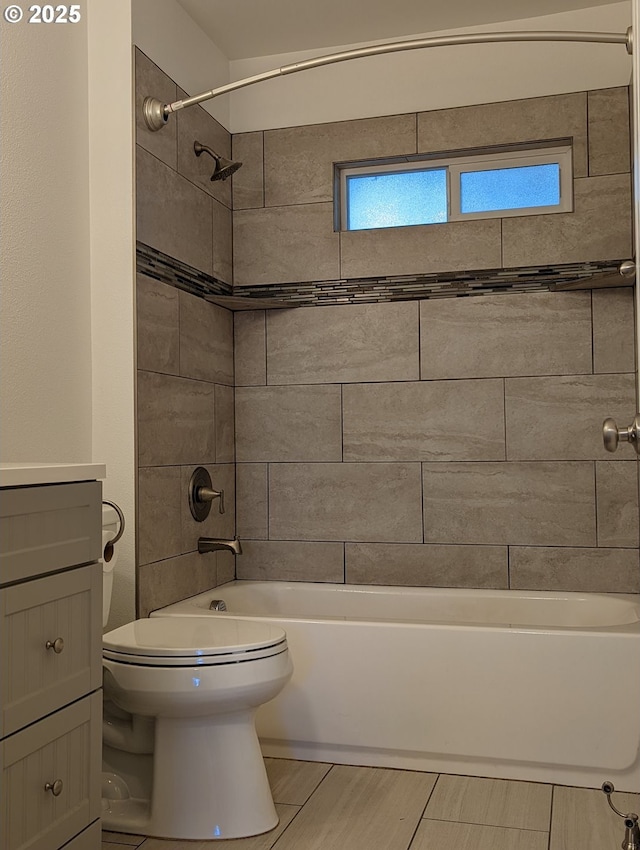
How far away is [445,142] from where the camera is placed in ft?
11.0

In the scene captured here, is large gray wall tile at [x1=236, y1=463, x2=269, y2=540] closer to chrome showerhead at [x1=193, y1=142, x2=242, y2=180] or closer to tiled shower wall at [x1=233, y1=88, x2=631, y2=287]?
tiled shower wall at [x1=233, y1=88, x2=631, y2=287]

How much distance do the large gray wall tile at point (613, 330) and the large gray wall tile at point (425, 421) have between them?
39 cm

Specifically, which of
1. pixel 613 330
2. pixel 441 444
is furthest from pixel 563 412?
pixel 441 444

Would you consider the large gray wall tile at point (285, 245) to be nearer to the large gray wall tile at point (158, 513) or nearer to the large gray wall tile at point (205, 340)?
the large gray wall tile at point (205, 340)

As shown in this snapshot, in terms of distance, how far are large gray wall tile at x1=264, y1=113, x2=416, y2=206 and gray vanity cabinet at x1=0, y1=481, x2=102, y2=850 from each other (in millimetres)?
1943

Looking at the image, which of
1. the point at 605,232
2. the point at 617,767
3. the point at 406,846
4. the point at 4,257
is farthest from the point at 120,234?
the point at 617,767

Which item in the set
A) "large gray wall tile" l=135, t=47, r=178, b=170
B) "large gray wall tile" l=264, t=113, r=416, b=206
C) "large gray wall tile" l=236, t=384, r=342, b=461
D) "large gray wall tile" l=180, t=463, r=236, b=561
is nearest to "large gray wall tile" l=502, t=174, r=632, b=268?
"large gray wall tile" l=264, t=113, r=416, b=206

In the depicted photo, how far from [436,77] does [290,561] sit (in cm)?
200

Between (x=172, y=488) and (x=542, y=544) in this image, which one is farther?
(x=542, y=544)

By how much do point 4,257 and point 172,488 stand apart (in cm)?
98

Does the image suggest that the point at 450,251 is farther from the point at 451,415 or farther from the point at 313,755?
the point at 313,755

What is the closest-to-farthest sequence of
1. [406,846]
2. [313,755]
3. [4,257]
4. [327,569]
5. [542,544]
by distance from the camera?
[406,846], [4,257], [313,755], [542,544], [327,569]

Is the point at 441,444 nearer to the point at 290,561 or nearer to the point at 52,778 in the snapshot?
the point at 290,561

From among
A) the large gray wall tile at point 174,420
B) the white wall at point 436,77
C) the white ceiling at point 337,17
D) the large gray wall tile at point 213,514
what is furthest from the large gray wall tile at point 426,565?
the white ceiling at point 337,17
